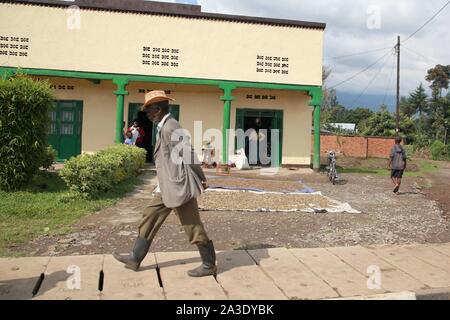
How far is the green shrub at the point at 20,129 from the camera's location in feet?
27.2

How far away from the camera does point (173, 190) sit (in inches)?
164

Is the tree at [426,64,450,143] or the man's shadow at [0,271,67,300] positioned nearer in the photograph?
the man's shadow at [0,271,67,300]

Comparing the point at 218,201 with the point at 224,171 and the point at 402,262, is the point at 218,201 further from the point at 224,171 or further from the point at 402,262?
the point at 224,171

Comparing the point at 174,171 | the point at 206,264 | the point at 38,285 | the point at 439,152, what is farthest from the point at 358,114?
the point at 38,285

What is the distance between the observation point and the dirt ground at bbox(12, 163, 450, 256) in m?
5.76

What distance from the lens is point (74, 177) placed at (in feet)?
26.6

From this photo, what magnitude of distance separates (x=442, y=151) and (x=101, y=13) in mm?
28260

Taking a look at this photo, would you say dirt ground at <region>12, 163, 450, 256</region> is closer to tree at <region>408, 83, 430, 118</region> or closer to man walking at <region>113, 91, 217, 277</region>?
man walking at <region>113, 91, 217, 277</region>

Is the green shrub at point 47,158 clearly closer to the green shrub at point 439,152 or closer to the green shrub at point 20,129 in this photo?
the green shrub at point 20,129

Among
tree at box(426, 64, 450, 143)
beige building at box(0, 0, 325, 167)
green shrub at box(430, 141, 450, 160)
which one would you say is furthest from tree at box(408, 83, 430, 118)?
beige building at box(0, 0, 325, 167)

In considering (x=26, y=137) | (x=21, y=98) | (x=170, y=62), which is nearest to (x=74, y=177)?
(x=26, y=137)

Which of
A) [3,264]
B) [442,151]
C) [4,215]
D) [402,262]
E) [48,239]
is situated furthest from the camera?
[442,151]

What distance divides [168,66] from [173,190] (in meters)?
11.2

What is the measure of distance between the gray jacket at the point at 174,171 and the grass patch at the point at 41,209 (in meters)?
2.34
